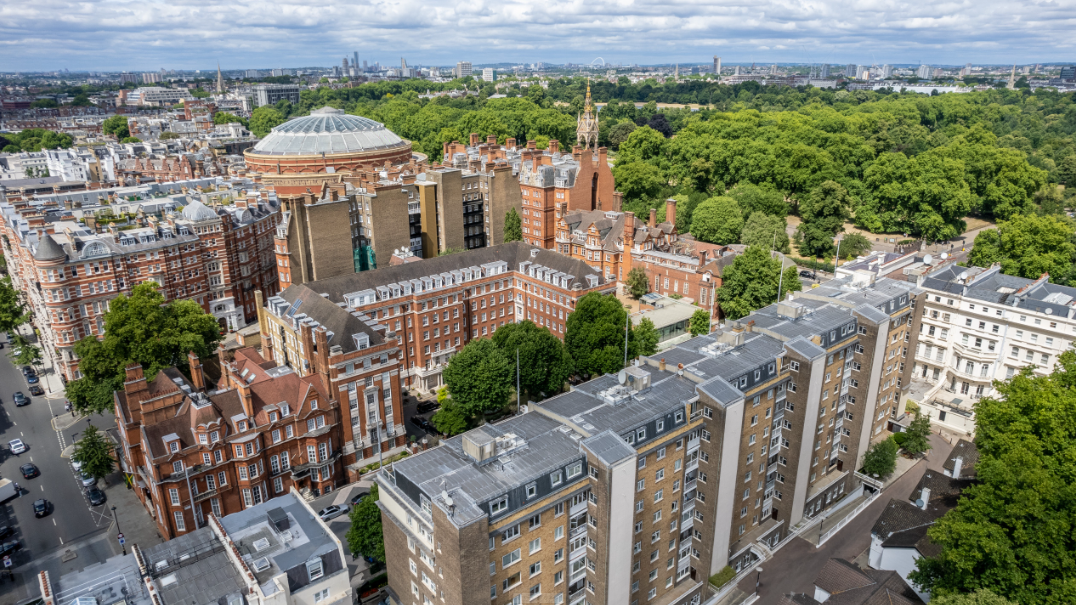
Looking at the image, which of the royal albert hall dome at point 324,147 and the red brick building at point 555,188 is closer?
the red brick building at point 555,188

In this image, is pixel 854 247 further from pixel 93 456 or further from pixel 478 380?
pixel 93 456

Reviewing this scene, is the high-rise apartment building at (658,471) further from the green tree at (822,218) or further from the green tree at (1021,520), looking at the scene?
the green tree at (822,218)

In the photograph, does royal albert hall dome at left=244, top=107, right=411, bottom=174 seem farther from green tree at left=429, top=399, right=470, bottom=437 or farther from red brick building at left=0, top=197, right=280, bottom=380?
green tree at left=429, top=399, right=470, bottom=437

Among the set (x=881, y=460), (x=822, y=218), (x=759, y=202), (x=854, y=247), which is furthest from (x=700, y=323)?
(x=822, y=218)

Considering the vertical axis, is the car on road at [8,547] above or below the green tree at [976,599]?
below

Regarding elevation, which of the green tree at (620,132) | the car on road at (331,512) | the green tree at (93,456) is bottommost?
the car on road at (331,512)

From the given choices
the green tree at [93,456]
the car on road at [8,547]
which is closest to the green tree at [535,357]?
the green tree at [93,456]
